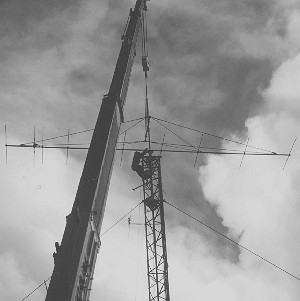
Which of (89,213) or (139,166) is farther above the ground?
(139,166)

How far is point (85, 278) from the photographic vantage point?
11727 mm

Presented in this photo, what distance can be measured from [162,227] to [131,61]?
462 inches

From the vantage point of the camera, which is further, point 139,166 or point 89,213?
point 139,166

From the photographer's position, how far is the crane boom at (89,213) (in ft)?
34.3

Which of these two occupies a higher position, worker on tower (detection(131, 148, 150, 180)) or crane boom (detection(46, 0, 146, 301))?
worker on tower (detection(131, 148, 150, 180))

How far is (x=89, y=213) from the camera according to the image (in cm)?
1162

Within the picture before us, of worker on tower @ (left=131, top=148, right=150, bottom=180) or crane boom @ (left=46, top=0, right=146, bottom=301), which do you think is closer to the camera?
crane boom @ (left=46, top=0, right=146, bottom=301)

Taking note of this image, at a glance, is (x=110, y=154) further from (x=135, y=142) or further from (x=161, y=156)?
(x=161, y=156)

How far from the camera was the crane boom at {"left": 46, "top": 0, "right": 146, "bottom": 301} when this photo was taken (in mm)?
10461

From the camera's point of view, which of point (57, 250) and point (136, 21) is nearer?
point (57, 250)

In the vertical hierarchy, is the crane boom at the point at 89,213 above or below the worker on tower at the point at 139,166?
below

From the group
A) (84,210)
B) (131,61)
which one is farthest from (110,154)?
(131,61)

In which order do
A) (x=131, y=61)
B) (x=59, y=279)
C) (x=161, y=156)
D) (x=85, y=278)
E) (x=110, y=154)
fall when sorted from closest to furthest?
(x=59, y=279), (x=85, y=278), (x=110, y=154), (x=131, y=61), (x=161, y=156)

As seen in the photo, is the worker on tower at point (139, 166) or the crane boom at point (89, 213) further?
the worker on tower at point (139, 166)
